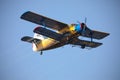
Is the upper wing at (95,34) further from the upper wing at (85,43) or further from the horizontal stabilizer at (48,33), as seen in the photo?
the horizontal stabilizer at (48,33)

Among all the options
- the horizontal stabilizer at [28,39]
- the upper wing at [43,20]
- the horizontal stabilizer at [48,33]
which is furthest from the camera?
the horizontal stabilizer at [28,39]

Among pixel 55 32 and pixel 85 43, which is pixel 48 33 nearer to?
pixel 55 32

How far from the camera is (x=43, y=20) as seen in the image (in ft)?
129

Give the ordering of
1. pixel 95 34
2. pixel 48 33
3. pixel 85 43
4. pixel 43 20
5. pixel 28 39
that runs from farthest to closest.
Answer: pixel 95 34, pixel 85 43, pixel 28 39, pixel 43 20, pixel 48 33

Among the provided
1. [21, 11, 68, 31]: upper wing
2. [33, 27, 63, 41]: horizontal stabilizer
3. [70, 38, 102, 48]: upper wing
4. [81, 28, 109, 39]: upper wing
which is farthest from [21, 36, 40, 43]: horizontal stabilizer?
[81, 28, 109, 39]: upper wing

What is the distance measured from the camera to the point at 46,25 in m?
39.9

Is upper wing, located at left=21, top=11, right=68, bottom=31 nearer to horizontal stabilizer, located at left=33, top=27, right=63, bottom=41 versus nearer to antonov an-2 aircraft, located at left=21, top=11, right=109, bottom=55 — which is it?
antonov an-2 aircraft, located at left=21, top=11, right=109, bottom=55

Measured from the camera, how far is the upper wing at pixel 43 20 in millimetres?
38438

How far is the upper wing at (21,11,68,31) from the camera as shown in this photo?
3844cm

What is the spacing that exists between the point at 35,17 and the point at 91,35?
7429 mm

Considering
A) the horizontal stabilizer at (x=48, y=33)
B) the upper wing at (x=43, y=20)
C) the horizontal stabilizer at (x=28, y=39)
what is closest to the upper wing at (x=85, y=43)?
the horizontal stabilizer at (x=48, y=33)

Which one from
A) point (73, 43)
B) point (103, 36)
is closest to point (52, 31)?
point (73, 43)

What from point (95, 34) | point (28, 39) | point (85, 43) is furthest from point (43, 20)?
point (95, 34)

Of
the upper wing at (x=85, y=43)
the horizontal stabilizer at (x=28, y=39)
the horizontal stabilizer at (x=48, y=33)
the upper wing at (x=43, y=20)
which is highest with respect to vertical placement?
the upper wing at (x=43, y=20)
